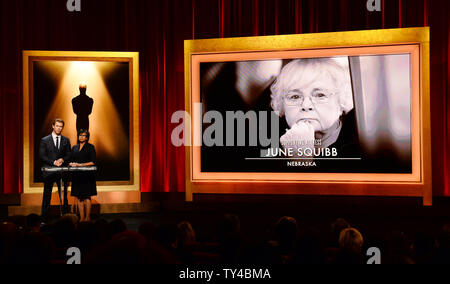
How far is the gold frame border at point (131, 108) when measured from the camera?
19.8ft

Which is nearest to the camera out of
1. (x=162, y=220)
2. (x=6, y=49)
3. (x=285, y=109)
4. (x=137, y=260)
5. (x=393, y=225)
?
(x=137, y=260)

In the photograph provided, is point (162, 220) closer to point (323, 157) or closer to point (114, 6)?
point (323, 157)

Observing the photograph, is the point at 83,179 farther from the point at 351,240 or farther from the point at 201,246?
the point at 351,240

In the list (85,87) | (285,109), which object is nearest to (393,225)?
(285,109)

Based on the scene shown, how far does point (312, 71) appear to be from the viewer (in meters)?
5.95

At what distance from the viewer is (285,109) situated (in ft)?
19.8

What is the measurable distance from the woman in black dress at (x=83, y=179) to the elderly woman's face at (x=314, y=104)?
2.57 metres

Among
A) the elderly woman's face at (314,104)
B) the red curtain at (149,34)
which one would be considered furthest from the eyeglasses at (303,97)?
the red curtain at (149,34)

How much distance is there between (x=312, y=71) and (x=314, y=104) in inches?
17.1

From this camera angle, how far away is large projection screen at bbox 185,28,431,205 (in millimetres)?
5680

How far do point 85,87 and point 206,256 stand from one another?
4.74 m

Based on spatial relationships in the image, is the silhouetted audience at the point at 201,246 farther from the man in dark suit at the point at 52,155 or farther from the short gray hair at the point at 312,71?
the short gray hair at the point at 312,71

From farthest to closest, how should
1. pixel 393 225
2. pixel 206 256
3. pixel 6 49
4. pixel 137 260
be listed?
pixel 6 49, pixel 393 225, pixel 206 256, pixel 137 260

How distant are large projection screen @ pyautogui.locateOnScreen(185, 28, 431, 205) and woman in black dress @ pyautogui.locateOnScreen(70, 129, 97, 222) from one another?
166 centimetres
